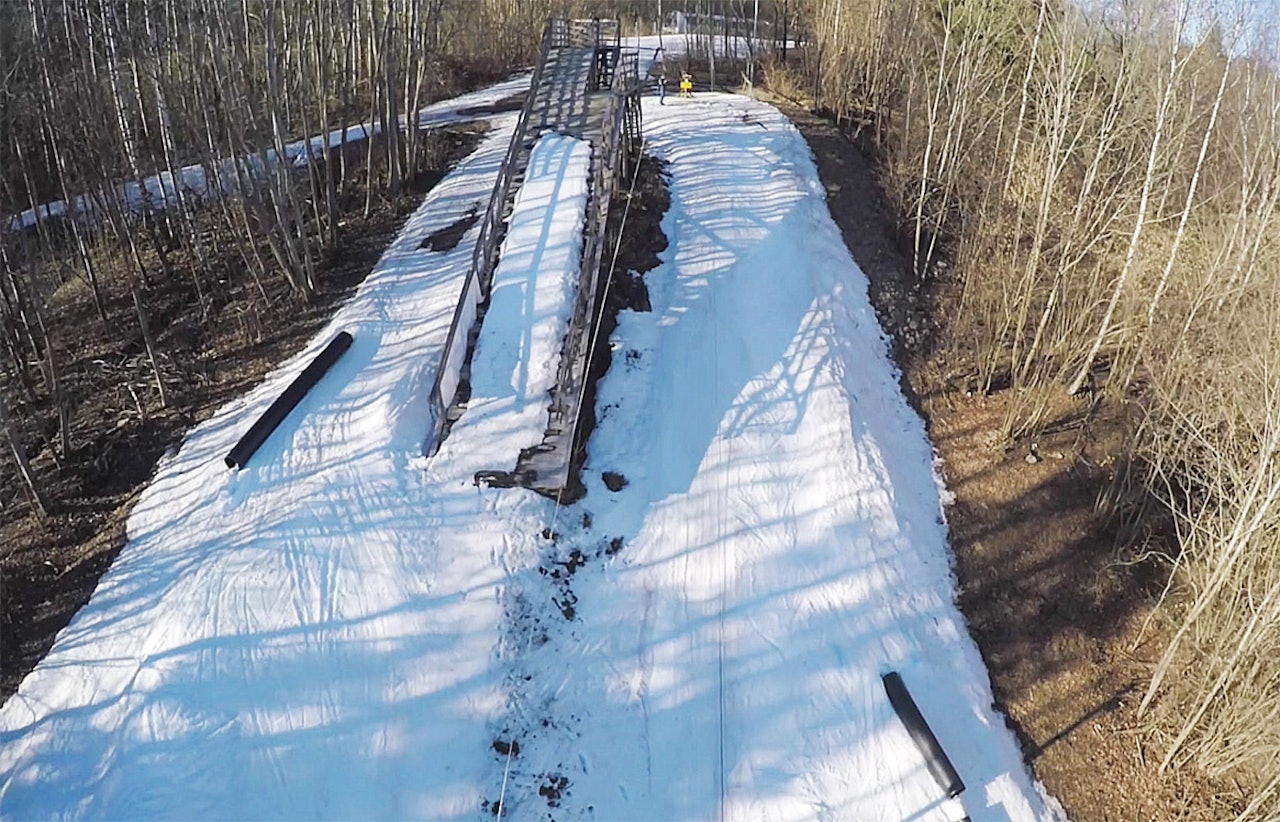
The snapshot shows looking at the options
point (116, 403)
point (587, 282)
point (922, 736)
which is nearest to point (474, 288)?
point (587, 282)

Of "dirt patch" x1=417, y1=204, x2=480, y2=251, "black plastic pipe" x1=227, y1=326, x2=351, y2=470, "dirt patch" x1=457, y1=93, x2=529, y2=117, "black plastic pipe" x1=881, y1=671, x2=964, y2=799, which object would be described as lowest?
"black plastic pipe" x1=881, y1=671, x2=964, y2=799

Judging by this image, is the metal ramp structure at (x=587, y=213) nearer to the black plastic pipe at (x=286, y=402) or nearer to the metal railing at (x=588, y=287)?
the metal railing at (x=588, y=287)

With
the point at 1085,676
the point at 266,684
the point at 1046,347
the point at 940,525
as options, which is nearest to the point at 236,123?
the point at 266,684

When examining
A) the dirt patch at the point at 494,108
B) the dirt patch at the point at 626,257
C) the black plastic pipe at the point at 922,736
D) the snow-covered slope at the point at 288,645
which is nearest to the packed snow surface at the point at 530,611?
the snow-covered slope at the point at 288,645

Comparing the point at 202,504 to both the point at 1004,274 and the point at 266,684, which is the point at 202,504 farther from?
the point at 1004,274

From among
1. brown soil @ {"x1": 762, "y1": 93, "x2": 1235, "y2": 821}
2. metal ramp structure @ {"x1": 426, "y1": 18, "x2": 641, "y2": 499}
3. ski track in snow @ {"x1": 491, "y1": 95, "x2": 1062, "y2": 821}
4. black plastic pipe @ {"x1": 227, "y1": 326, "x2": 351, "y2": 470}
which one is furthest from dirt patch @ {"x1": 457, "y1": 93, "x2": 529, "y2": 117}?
brown soil @ {"x1": 762, "y1": 93, "x2": 1235, "y2": 821}

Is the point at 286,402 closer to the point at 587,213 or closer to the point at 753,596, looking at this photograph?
the point at 587,213

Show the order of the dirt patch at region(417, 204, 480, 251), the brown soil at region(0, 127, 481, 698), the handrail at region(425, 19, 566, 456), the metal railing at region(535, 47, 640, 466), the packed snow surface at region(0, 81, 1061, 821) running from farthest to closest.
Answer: the dirt patch at region(417, 204, 480, 251) < the handrail at region(425, 19, 566, 456) < the metal railing at region(535, 47, 640, 466) < the brown soil at region(0, 127, 481, 698) < the packed snow surface at region(0, 81, 1061, 821)

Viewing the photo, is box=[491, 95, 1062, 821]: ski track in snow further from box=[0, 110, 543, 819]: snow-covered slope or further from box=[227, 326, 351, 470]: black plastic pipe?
box=[227, 326, 351, 470]: black plastic pipe
